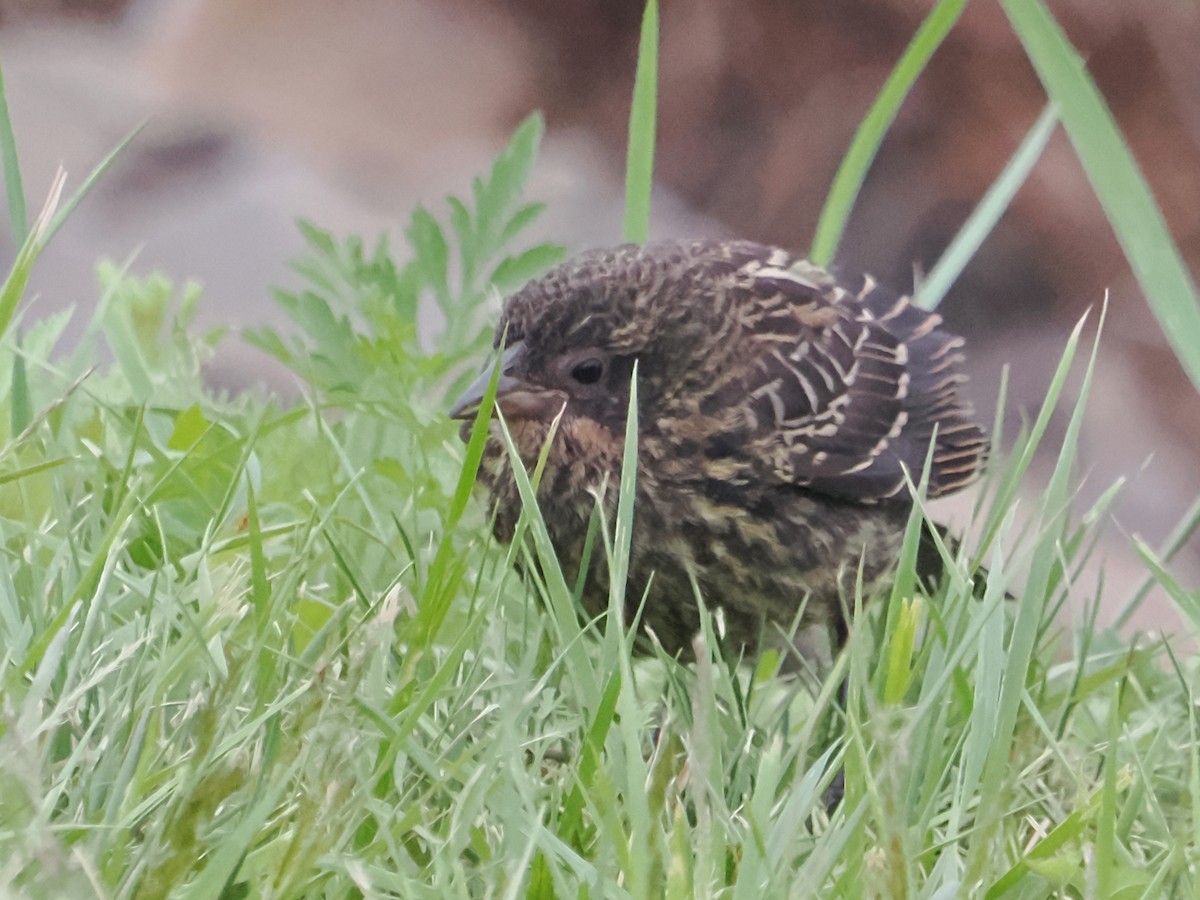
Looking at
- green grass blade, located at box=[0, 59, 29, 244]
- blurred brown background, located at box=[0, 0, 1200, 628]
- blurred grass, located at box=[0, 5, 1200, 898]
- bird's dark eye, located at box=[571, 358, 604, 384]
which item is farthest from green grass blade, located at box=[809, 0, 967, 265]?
blurred brown background, located at box=[0, 0, 1200, 628]

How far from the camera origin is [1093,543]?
1355mm

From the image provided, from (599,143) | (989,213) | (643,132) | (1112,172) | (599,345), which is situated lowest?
(599,143)

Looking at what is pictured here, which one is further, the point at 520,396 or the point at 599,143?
the point at 599,143

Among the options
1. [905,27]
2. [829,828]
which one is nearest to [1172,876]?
[829,828]

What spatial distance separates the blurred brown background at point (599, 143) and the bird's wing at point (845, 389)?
185 cm

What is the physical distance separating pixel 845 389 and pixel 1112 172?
0.71 meters

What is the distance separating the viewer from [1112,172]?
1295 mm

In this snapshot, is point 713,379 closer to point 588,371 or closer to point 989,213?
point 588,371

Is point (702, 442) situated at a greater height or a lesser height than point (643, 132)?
lesser

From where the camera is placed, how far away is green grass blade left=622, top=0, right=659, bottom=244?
179 cm

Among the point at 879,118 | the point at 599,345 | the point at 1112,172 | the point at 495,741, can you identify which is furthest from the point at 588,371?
the point at 495,741

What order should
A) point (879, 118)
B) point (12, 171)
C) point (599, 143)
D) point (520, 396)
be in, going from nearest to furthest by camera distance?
point (12, 171) → point (520, 396) → point (879, 118) → point (599, 143)

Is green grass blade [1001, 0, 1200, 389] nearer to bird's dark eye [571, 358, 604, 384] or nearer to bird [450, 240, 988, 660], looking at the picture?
bird [450, 240, 988, 660]

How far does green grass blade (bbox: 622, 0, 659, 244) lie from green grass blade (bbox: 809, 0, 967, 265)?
280 millimetres
